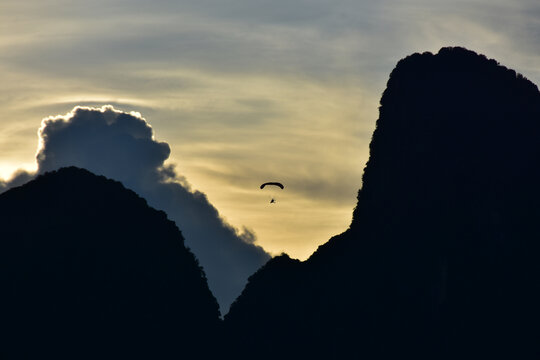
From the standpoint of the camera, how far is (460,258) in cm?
10238

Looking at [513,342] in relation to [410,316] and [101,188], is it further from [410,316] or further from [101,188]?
[101,188]

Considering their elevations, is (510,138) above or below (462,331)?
above

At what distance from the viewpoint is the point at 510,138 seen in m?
106

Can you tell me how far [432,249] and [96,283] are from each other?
87.8ft

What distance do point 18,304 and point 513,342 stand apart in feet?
128

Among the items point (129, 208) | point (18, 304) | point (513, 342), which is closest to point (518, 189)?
point (513, 342)

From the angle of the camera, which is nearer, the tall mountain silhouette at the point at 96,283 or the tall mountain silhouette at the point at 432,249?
the tall mountain silhouette at the point at 432,249

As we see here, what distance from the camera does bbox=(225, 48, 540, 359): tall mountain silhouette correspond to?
10238cm

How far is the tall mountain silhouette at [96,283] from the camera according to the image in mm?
103125

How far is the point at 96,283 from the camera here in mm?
103875

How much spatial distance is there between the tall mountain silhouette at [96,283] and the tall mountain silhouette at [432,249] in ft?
14.4

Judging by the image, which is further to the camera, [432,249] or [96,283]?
[96,283]

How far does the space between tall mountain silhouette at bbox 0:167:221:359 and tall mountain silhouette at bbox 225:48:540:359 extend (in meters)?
4.39

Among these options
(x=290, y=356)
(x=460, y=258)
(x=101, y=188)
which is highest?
(x=101, y=188)
